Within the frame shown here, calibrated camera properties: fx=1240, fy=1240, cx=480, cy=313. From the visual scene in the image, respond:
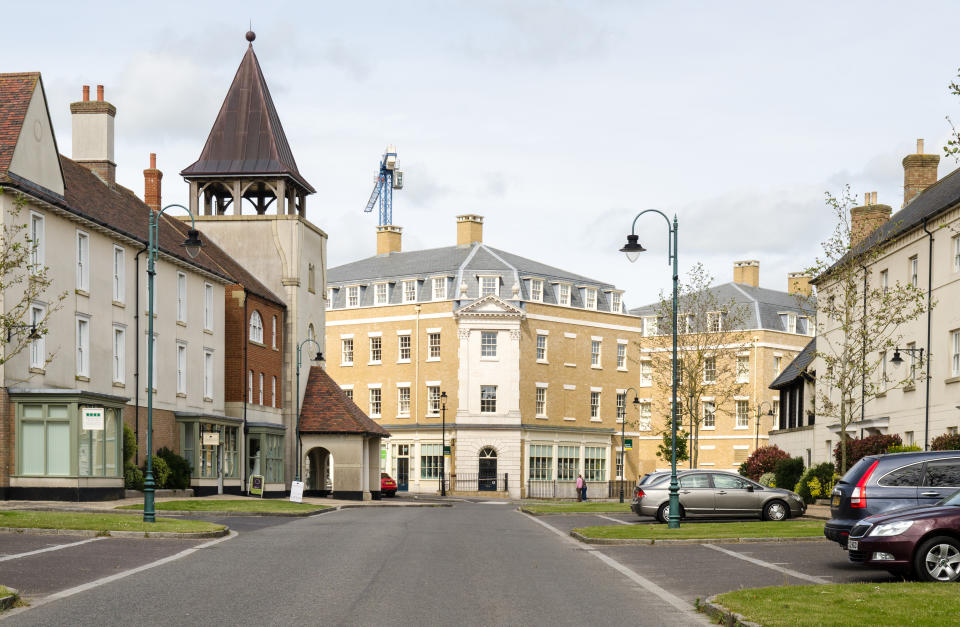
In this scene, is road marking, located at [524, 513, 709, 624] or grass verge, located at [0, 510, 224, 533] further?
grass verge, located at [0, 510, 224, 533]

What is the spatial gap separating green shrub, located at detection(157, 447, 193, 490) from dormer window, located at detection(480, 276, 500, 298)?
133 ft

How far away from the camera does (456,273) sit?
86.5m

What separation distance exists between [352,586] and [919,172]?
4332 cm

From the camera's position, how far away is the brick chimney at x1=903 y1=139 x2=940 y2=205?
52875mm

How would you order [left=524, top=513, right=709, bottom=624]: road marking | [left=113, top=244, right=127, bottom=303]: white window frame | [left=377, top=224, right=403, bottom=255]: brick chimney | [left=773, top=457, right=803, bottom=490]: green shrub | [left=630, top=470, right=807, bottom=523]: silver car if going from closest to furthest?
[left=524, top=513, right=709, bottom=624]: road marking < [left=630, top=470, right=807, bottom=523]: silver car < [left=113, top=244, right=127, bottom=303]: white window frame < [left=773, top=457, right=803, bottom=490]: green shrub < [left=377, top=224, right=403, bottom=255]: brick chimney

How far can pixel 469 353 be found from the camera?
8481 centimetres

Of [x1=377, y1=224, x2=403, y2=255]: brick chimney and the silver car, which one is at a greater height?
[x1=377, y1=224, x2=403, y2=255]: brick chimney

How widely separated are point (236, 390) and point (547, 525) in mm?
24470

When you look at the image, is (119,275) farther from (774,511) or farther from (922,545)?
(922,545)

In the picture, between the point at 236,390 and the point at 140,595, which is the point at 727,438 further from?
the point at 140,595

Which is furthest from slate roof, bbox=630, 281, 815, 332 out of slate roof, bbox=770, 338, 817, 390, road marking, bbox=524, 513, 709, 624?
road marking, bbox=524, 513, 709, 624

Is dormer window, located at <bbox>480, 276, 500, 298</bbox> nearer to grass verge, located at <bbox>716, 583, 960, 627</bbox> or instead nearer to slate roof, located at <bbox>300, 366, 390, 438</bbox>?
slate roof, located at <bbox>300, 366, 390, 438</bbox>

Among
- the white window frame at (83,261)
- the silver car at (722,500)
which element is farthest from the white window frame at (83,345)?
the silver car at (722,500)

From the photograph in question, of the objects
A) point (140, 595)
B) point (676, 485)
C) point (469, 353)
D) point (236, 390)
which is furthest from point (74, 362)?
point (469, 353)
